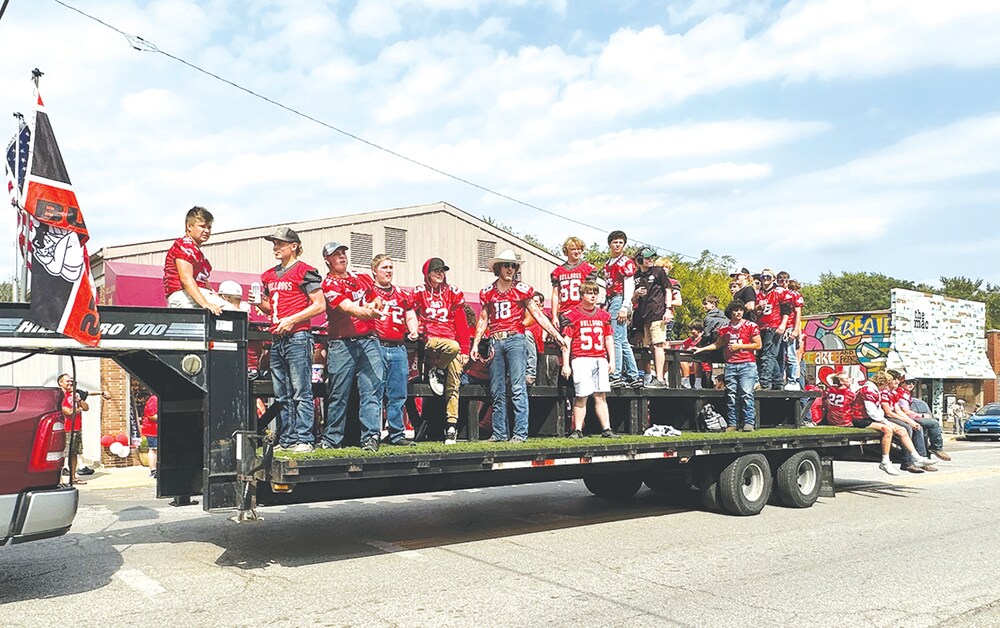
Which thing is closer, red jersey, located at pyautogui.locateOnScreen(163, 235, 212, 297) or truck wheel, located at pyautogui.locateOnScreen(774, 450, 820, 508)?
red jersey, located at pyautogui.locateOnScreen(163, 235, 212, 297)

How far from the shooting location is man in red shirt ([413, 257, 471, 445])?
810 cm

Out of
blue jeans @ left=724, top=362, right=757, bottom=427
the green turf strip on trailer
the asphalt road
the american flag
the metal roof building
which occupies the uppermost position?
the metal roof building

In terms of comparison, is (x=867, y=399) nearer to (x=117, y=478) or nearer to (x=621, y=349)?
(x=621, y=349)

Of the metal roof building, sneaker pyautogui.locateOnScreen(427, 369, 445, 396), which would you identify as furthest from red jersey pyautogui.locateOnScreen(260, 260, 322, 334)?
the metal roof building

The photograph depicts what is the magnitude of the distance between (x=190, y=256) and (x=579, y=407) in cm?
415

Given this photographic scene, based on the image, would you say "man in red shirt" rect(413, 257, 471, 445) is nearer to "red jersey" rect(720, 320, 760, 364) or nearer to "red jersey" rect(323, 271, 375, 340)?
"red jersey" rect(323, 271, 375, 340)

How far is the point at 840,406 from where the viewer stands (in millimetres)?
12727

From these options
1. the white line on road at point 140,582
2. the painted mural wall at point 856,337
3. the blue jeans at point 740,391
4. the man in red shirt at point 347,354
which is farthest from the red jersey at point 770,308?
the painted mural wall at point 856,337

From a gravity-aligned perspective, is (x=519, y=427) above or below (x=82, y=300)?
below

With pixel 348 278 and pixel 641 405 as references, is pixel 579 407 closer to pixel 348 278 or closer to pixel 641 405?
pixel 641 405

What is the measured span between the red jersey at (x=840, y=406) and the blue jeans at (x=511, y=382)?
646 centimetres

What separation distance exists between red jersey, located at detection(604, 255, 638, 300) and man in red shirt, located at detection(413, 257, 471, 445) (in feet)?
7.58

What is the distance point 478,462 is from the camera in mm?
7566

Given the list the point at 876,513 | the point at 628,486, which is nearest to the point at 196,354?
the point at 628,486
